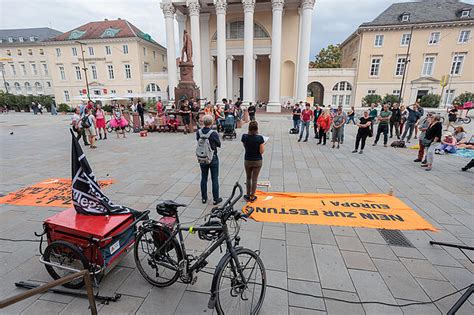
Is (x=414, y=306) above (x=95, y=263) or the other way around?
the other way around

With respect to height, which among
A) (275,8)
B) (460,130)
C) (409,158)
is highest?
(275,8)

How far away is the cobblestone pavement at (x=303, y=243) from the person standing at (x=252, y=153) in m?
0.81

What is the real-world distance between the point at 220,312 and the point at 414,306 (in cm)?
218

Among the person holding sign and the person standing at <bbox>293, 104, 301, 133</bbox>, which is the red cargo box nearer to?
the person holding sign

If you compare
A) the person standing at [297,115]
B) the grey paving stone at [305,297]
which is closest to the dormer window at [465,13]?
the person standing at [297,115]

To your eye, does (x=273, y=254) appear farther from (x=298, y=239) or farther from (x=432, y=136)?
(x=432, y=136)

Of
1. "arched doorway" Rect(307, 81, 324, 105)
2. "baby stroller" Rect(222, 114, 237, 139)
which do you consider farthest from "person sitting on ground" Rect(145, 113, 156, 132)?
"arched doorway" Rect(307, 81, 324, 105)

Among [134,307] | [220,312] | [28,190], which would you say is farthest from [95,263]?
[28,190]

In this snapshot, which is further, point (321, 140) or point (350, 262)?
point (321, 140)

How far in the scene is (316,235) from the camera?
13.2 ft

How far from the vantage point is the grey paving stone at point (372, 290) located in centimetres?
262

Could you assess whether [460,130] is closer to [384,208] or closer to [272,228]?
[384,208]

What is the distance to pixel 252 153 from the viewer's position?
16.8ft

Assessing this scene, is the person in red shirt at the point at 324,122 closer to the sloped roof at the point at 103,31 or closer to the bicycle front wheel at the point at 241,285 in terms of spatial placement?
the bicycle front wheel at the point at 241,285
